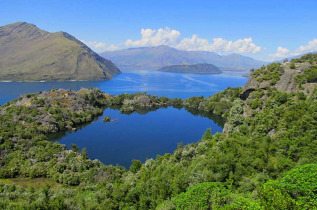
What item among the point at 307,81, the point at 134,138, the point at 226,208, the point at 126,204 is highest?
the point at 307,81

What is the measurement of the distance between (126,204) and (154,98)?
3701 inches

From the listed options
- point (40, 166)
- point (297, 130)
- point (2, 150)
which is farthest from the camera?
point (2, 150)

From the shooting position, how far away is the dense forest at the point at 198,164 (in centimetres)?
2020

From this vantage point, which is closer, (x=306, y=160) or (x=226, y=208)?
(x=226, y=208)

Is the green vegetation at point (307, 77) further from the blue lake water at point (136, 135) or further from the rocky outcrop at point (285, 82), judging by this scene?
the blue lake water at point (136, 135)

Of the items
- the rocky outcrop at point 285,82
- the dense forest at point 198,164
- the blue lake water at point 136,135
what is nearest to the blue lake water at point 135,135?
the blue lake water at point 136,135

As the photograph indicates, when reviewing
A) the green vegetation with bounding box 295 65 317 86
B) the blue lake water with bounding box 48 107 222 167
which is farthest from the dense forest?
the blue lake water with bounding box 48 107 222 167

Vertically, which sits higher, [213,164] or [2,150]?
[213,164]

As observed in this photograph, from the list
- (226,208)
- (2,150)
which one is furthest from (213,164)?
(2,150)

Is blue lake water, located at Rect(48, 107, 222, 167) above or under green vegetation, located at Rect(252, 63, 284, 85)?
under

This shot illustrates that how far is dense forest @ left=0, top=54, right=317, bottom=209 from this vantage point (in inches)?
795

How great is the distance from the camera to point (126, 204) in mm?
25531

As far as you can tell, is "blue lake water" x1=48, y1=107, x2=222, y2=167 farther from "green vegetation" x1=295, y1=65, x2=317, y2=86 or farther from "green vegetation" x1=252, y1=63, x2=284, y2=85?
"green vegetation" x1=295, y1=65, x2=317, y2=86

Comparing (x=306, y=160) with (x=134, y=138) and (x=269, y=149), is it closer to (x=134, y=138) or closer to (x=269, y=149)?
(x=269, y=149)
